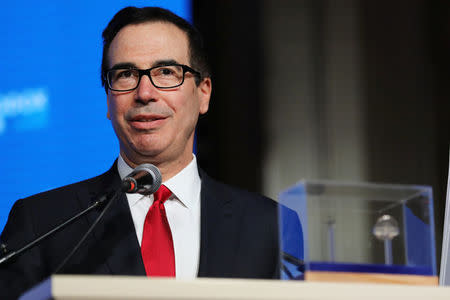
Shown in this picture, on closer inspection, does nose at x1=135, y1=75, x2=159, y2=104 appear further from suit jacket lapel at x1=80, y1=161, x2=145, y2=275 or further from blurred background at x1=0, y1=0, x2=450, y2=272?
blurred background at x1=0, y1=0, x2=450, y2=272

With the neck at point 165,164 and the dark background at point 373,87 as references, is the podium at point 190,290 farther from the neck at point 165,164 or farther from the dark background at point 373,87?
the dark background at point 373,87

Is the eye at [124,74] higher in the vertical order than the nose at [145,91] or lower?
higher

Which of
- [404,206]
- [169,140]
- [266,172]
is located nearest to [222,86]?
[266,172]

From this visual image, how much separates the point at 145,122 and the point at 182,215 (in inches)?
13.1

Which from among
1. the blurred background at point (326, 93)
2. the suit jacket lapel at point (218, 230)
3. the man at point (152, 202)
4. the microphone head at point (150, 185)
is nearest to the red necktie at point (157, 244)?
the man at point (152, 202)

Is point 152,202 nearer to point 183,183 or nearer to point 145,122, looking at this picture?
point 183,183

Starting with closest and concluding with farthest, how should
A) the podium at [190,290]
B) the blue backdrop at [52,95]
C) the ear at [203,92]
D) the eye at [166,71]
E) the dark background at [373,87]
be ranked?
the podium at [190,290], the eye at [166,71], the ear at [203,92], the blue backdrop at [52,95], the dark background at [373,87]

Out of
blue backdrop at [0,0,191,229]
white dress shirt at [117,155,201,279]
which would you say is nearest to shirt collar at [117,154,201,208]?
white dress shirt at [117,155,201,279]

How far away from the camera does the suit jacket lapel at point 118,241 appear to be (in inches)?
73.8

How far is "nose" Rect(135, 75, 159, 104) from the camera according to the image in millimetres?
2115

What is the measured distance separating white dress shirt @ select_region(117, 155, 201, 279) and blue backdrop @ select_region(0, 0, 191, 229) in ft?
1.56

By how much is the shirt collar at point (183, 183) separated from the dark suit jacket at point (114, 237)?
3cm

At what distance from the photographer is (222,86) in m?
3.30

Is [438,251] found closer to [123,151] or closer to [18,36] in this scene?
[123,151]
